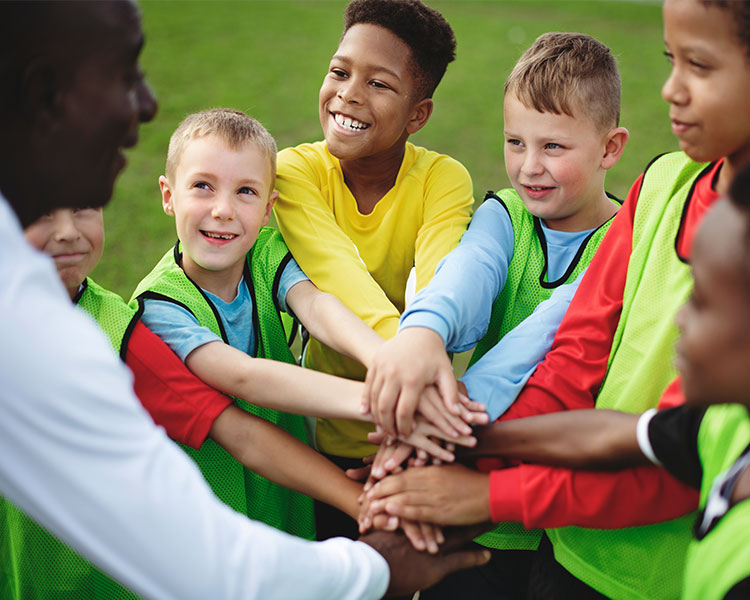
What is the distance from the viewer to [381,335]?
231 cm

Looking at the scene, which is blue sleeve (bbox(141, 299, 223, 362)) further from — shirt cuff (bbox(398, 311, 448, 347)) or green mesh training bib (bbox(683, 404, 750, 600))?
green mesh training bib (bbox(683, 404, 750, 600))

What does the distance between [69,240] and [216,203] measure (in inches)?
17.9

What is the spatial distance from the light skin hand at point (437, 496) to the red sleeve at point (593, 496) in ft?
0.16

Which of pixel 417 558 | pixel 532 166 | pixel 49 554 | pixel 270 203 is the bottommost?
pixel 49 554

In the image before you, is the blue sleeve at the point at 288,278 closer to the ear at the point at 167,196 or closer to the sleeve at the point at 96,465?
the ear at the point at 167,196

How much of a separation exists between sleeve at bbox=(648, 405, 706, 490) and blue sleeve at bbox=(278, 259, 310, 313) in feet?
3.89

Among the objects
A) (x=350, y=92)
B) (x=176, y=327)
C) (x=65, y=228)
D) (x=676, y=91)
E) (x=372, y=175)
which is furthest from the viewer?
(x=372, y=175)

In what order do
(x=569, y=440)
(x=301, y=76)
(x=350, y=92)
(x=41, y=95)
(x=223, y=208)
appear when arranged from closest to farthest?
(x=41, y=95), (x=569, y=440), (x=223, y=208), (x=350, y=92), (x=301, y=76)

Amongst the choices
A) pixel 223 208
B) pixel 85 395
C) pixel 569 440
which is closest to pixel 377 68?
pixel 223 208

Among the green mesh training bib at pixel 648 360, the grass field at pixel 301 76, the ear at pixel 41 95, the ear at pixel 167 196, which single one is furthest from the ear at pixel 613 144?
the grass field at pixel 301 76

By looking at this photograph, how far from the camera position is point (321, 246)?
2488 millimetres

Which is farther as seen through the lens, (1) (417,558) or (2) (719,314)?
(1) (417,558)

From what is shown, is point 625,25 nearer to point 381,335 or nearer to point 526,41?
point 526,41

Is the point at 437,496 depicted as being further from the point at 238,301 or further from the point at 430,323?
the point at 238,301
